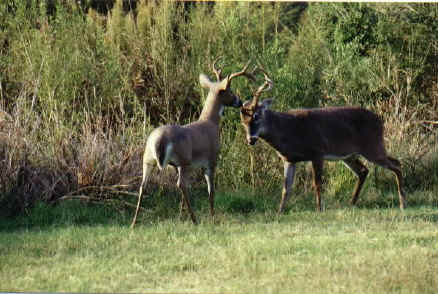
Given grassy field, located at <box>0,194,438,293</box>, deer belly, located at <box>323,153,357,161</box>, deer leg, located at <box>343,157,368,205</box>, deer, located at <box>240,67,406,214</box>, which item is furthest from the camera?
deer leg, located at <box>343,157,368,205</box>

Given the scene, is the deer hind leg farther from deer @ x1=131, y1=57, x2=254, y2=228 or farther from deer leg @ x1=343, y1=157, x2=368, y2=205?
deer @ x1=131, y1=57, x2=254, y2=228

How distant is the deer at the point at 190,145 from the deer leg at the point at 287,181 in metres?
1.03

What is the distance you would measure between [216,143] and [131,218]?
1332 mm

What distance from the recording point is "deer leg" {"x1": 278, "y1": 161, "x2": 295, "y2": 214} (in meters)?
9.52

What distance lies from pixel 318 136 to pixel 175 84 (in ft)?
8.77

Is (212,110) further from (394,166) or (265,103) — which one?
(394,166)

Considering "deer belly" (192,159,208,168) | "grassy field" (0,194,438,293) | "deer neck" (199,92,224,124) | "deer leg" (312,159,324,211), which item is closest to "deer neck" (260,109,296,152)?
"deer leg" (312,159,324,211)

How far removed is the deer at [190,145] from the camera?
8.14m

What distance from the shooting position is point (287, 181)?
9680mm

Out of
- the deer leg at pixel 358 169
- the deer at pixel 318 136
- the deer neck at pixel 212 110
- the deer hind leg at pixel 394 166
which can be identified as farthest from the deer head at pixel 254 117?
the deer hind leg at pixel 394 166

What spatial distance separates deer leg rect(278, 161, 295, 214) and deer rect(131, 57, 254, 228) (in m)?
1.03

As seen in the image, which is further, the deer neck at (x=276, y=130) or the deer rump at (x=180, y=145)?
the deer neck at (x=276, y=130)

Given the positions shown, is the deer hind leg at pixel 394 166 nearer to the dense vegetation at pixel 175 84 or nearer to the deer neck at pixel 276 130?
the dense vegetation at pixel 175 84

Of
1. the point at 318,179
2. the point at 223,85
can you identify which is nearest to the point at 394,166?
the point at 318,179
